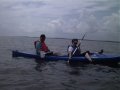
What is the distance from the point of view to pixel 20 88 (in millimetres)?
7918

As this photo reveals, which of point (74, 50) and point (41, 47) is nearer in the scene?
point (74, 50)

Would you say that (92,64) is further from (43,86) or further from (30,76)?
(43,86)

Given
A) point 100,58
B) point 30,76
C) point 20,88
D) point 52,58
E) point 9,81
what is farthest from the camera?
point 52,58

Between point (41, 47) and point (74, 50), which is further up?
point (41, 47)

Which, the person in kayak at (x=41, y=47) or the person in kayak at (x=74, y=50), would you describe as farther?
the person in kayak at (x=41, y=47)

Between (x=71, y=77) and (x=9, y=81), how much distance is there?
119 inches

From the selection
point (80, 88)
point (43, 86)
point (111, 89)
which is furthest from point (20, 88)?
Answer: point (111, 89)

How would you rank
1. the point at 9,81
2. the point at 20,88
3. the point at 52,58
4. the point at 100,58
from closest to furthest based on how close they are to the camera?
the point at 20,88 → the point at 9,81 → the point at 100,58 → the point at 52,58

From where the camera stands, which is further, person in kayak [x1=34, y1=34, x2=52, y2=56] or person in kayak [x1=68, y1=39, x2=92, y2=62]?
person in kayak [x1=34, y1=34, x2=52, y2=56]

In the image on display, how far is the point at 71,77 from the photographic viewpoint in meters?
10.1

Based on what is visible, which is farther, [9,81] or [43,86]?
[9,81]

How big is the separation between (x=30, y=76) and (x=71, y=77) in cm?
203

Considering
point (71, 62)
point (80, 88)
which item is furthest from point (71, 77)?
point (71, 62)

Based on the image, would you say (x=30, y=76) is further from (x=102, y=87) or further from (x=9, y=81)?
(x=102, y=87)
